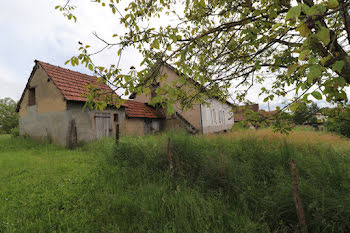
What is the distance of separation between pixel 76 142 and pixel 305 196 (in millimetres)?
10019

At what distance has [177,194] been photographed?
10.2 feet

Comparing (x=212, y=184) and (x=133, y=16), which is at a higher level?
(x=133, y=16)

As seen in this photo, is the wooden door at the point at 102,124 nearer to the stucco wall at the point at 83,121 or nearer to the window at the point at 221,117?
the stucco wall at the point at 83,121

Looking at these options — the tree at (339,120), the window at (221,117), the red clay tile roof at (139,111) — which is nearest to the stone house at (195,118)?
the window at (221,117)

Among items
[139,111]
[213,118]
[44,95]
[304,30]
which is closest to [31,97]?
[44,95]

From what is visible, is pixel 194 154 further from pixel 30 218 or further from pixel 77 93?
pixel 77 93

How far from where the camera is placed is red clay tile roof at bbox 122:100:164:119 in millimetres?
12941

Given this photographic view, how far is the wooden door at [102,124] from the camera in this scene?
10604mm

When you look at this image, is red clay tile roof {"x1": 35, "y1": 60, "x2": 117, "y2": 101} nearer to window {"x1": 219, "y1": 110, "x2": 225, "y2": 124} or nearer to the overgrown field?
the overgrown field

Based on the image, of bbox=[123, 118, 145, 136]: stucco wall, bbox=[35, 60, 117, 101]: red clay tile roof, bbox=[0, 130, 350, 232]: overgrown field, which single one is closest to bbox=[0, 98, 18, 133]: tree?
bbox=[35, 60, 117, 101]: red clay tile roof

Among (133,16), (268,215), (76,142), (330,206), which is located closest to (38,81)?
(76,142)

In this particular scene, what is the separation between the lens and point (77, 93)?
33.0 feet

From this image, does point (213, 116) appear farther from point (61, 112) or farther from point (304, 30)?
point (304, 30)

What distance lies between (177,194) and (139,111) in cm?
1135
